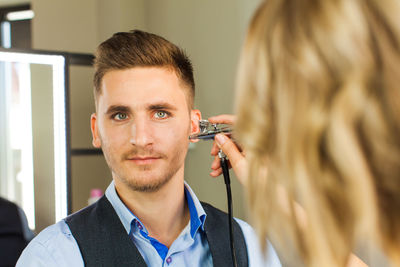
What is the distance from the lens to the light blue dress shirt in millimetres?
997

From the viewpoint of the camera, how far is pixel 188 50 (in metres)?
2.17

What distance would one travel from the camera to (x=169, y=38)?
2305mm

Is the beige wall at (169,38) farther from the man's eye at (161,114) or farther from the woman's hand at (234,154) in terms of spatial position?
the woman's hand at (234,154)

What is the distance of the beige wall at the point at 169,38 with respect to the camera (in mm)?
1955

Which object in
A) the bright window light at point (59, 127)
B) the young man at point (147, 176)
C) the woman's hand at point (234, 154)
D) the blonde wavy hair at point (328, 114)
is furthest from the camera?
the bright window light at point (59, 127)

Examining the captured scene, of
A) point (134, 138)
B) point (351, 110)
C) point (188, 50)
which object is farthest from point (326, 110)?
point (188, 50)

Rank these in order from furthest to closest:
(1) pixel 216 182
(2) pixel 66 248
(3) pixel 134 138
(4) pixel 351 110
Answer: (1) pixel 216 182 < (3) pixel 134 138 < (2) pixel 66 248 < (4) pixel 351 110

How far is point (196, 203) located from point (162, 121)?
0.74 feet

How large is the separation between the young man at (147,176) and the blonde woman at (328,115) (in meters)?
0.63

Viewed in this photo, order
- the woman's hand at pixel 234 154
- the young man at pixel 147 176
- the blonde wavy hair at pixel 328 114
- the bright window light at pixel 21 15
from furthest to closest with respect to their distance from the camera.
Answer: the bright window light at pixel 21 15 → the young man at pixel 147 176 → the woman's hand at pixel 234 154 → the blonde wavy hair at pixel 328 114

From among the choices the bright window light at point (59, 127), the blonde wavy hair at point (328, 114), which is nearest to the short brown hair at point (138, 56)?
the blonde wavy hair at point (328, 114)

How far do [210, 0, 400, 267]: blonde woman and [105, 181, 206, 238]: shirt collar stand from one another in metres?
0.63

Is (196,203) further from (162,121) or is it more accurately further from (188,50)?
(188,50)

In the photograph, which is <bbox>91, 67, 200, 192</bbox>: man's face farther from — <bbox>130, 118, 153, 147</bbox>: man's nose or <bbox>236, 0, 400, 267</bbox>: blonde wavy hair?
<bbox>236, 0, 400, 267</bbox>: blonde wavy hair
